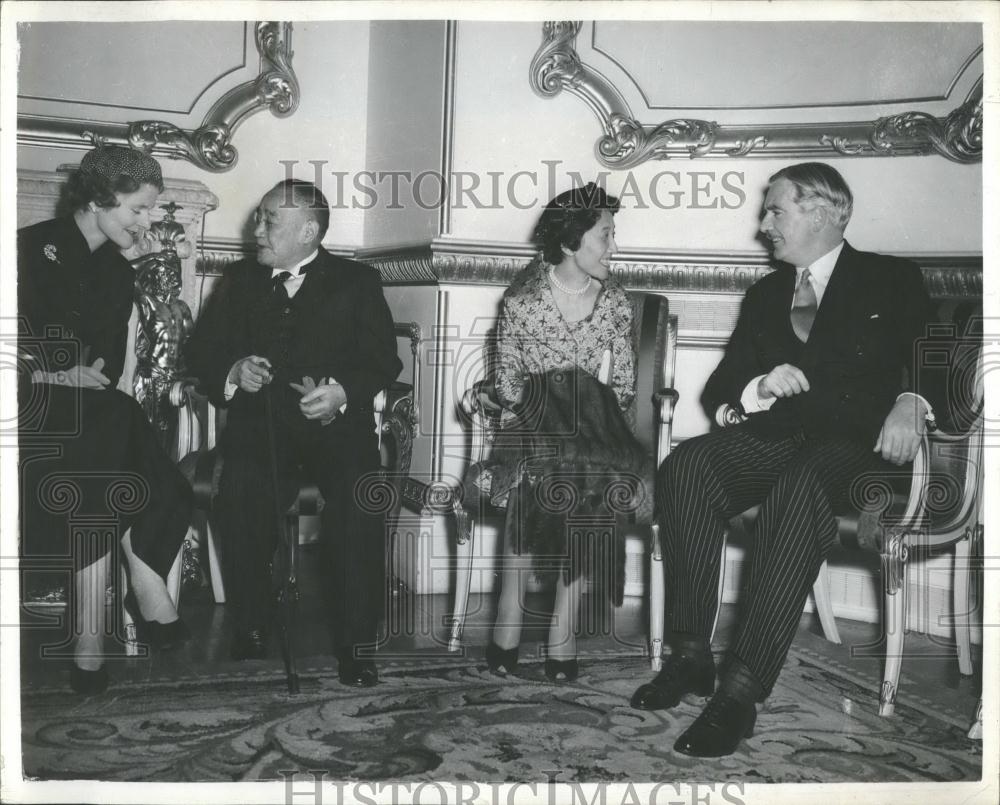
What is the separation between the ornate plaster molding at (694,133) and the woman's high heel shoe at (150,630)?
6.64 ft

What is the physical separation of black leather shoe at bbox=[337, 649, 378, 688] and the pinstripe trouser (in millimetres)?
831

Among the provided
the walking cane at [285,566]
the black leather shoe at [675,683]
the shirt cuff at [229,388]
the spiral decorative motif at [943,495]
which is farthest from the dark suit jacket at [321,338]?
the spiral decorative motif at [943,495]

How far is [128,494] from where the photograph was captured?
277cm

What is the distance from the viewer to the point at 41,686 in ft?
8.31

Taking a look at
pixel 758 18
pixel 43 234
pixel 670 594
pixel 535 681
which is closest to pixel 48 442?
pixel 43 234

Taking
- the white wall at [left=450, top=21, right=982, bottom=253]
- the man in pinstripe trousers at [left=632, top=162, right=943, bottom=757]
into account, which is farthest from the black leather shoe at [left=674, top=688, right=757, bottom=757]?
the white wall at [left=450, top=21, right=982, bottom=253]

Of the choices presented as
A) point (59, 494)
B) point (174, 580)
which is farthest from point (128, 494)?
point (174, 580)

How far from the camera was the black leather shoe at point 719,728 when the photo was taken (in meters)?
2.31

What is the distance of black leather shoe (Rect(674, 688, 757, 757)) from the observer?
2.31 metres

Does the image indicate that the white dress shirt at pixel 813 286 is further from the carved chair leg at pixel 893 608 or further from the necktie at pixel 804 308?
the carved chair leg at pixel 893 608

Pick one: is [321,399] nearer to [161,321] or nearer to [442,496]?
[442,496]

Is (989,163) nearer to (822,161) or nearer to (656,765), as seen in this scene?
(822,161)

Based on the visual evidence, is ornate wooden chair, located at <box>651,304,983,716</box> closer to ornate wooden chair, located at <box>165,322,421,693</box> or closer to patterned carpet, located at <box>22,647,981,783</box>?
patterned carpet, located at <box>22,647,981,783</box>

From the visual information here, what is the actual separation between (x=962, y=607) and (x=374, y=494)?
1.76 metres
